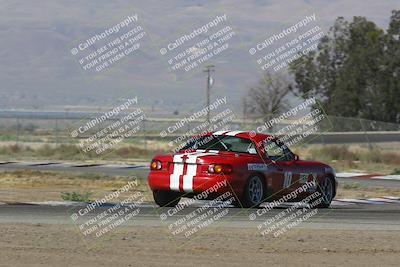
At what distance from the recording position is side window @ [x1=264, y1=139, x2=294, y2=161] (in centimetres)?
1741

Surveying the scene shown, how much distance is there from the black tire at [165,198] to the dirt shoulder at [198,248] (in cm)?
361

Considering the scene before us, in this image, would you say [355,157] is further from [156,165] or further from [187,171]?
[187,171]

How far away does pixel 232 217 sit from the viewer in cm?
1534

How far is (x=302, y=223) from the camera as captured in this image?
586 inches

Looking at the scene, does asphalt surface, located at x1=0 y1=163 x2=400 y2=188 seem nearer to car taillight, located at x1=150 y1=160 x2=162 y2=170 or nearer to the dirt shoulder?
car taillight, located at x1=150 y1=160 x2=162 y2=170

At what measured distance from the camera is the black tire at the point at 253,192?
16656 mm

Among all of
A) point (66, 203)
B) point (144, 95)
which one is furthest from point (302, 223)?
point (144, 95)

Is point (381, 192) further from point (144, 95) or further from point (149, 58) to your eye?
point (149, 58)

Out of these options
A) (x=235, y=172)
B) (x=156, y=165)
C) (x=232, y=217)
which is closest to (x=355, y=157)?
(x=156, y=165)

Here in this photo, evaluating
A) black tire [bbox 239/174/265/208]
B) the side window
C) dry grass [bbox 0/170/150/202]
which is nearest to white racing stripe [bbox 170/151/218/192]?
black tire [bbox 239/174/265/208]

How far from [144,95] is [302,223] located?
138572mm

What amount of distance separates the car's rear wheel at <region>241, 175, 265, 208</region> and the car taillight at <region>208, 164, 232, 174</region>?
49cm

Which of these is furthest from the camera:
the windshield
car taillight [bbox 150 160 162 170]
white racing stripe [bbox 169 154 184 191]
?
the windshield

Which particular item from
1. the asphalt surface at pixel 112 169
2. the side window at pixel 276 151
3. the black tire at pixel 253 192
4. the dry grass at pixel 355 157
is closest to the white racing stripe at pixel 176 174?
the black tire at pixel 253 192
